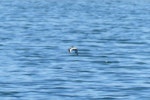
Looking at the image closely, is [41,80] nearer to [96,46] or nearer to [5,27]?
[96,46]

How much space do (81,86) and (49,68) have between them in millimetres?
5320

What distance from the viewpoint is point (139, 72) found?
33.9 m

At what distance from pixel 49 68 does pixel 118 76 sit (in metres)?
4.10

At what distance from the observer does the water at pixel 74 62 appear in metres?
28.2

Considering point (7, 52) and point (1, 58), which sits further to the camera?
point (7, 52)

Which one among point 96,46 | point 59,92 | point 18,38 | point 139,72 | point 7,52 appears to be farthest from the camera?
point 18,38

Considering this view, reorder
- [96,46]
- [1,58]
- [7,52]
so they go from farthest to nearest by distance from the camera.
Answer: [96,46] < [7,52] < [1,58]

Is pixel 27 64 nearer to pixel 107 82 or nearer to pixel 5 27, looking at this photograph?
pixel 107 82

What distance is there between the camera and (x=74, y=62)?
3722 centimetres

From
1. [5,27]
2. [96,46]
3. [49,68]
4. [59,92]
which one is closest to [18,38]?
[96,46]

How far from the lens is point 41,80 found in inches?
1217

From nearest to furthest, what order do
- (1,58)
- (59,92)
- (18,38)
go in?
(59,92) < (1,58) < (18,38)

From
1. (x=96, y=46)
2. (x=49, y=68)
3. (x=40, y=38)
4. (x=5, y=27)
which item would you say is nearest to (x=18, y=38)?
(x=40, y=38)

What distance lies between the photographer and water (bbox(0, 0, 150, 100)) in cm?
2817
